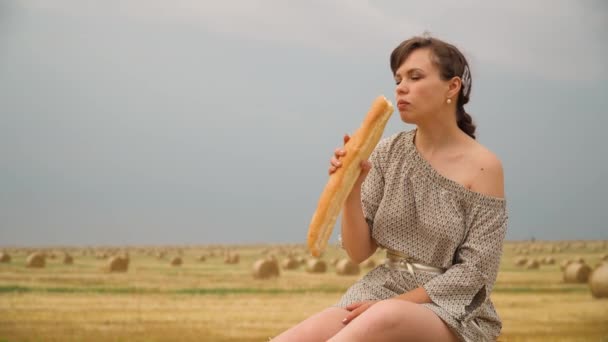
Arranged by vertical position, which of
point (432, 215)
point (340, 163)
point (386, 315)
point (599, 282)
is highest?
point (340, 163)

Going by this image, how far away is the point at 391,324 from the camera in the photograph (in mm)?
1502

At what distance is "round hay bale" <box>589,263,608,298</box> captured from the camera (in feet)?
19.8

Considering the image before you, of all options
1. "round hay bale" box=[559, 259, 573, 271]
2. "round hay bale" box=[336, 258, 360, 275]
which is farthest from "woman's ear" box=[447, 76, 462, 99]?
"round hay bale" box=[559, 259, 573, 271]

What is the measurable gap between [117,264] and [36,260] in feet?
2.33

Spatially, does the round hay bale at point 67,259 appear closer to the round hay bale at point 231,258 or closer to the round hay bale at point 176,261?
the round hay bale at point 176,261

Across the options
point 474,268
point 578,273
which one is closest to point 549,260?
point 578,273

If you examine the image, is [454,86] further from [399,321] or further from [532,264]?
[532,264]

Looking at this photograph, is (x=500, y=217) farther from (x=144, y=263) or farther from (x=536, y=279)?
(x=144, y=263)

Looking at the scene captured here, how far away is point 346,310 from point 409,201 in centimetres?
28

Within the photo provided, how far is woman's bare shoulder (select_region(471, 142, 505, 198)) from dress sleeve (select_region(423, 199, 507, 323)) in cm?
3

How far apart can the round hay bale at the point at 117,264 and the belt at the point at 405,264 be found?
568 cm

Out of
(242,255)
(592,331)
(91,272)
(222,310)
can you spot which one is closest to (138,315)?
(222,310)

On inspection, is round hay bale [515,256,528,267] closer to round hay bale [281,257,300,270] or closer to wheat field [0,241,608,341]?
wheat field [0,241,608,341]

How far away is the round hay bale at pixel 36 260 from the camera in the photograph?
6973 mm
